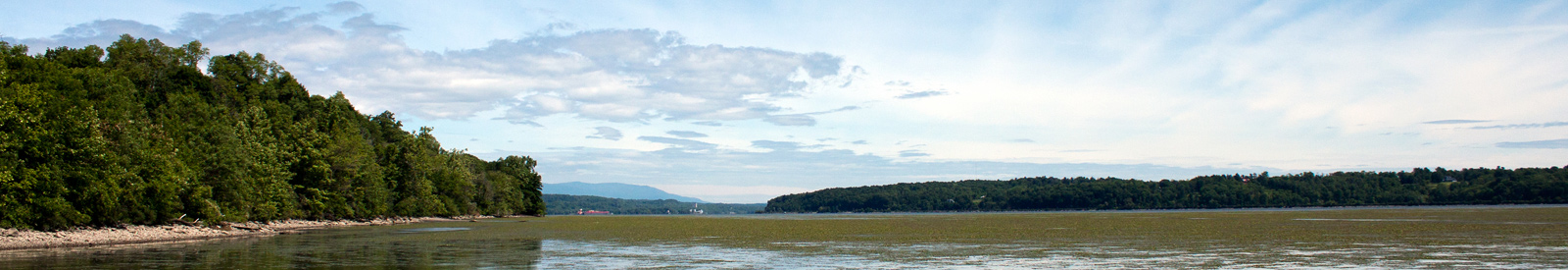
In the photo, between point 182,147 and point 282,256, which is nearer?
point 282,256

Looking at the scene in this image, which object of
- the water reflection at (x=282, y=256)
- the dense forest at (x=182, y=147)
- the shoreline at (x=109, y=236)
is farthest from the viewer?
the dense forest at (x=182, y=147)

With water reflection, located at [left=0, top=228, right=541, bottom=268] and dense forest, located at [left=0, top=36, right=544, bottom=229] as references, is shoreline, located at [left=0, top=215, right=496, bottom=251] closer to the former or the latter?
dense forest, located at [left=0, top=36, right=544, bottom=229]

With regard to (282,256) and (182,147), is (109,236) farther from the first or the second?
(282,256)

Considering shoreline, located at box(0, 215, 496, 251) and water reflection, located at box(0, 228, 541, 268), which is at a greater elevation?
shoreline, located at box(0, 215, 496, 251)

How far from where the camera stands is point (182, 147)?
57531mm

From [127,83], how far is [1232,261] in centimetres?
5946

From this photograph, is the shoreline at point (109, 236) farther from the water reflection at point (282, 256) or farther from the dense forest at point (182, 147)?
the water reflection at point (282, 256)

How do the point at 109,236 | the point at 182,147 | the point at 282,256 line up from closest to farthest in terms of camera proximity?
the point at 282,256 → the point at 109,236 → the point at 182,147

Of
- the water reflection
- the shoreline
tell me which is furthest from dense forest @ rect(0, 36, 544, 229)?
the water reflection

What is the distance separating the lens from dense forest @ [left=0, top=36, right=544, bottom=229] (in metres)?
42.5

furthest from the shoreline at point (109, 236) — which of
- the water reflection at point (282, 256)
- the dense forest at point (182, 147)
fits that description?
the water reflection at point (282, 256)

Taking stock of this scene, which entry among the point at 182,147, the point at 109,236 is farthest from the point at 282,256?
the point at 182,147

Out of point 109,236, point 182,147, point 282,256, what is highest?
point 182,147

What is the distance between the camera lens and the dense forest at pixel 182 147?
4247 cm
